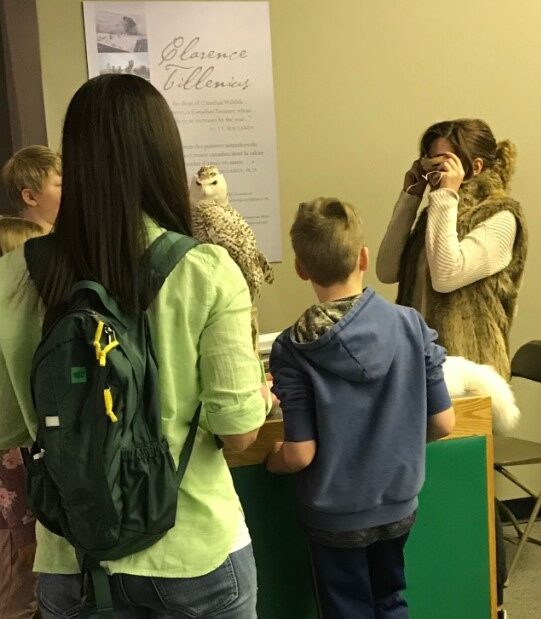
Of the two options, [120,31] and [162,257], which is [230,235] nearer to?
[162,257]

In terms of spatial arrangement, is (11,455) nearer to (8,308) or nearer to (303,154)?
(8,308)

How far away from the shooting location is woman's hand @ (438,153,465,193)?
2.15 metres

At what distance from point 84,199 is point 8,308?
184mm

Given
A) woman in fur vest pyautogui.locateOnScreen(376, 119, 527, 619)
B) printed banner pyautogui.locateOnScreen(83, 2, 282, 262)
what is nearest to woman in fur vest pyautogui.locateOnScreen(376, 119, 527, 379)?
woman in fur vest pyautogui.locateOnScreen(376, 119, 527, 619)

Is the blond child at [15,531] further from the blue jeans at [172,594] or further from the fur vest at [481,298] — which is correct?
the fur vest at [481,298]

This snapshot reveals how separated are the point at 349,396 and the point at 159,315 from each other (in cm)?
53

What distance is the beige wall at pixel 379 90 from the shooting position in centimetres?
272

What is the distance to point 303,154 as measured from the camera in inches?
108

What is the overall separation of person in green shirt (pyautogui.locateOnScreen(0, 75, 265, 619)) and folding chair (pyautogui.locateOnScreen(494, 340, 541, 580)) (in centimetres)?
156

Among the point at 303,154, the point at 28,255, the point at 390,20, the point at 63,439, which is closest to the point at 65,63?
the point at 303,154

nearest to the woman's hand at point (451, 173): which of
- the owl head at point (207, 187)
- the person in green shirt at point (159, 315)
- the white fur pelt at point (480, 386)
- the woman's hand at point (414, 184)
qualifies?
the woman's hand at point (414, 184)

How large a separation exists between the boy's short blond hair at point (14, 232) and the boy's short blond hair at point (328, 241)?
0.67 metres

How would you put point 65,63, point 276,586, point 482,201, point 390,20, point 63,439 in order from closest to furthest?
point 63,439, point 276,586, point 482,201, point 65,63, point 390,20

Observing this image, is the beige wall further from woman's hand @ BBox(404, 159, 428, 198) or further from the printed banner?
woman's hand @ BBox(404, 159, 428, 198)
